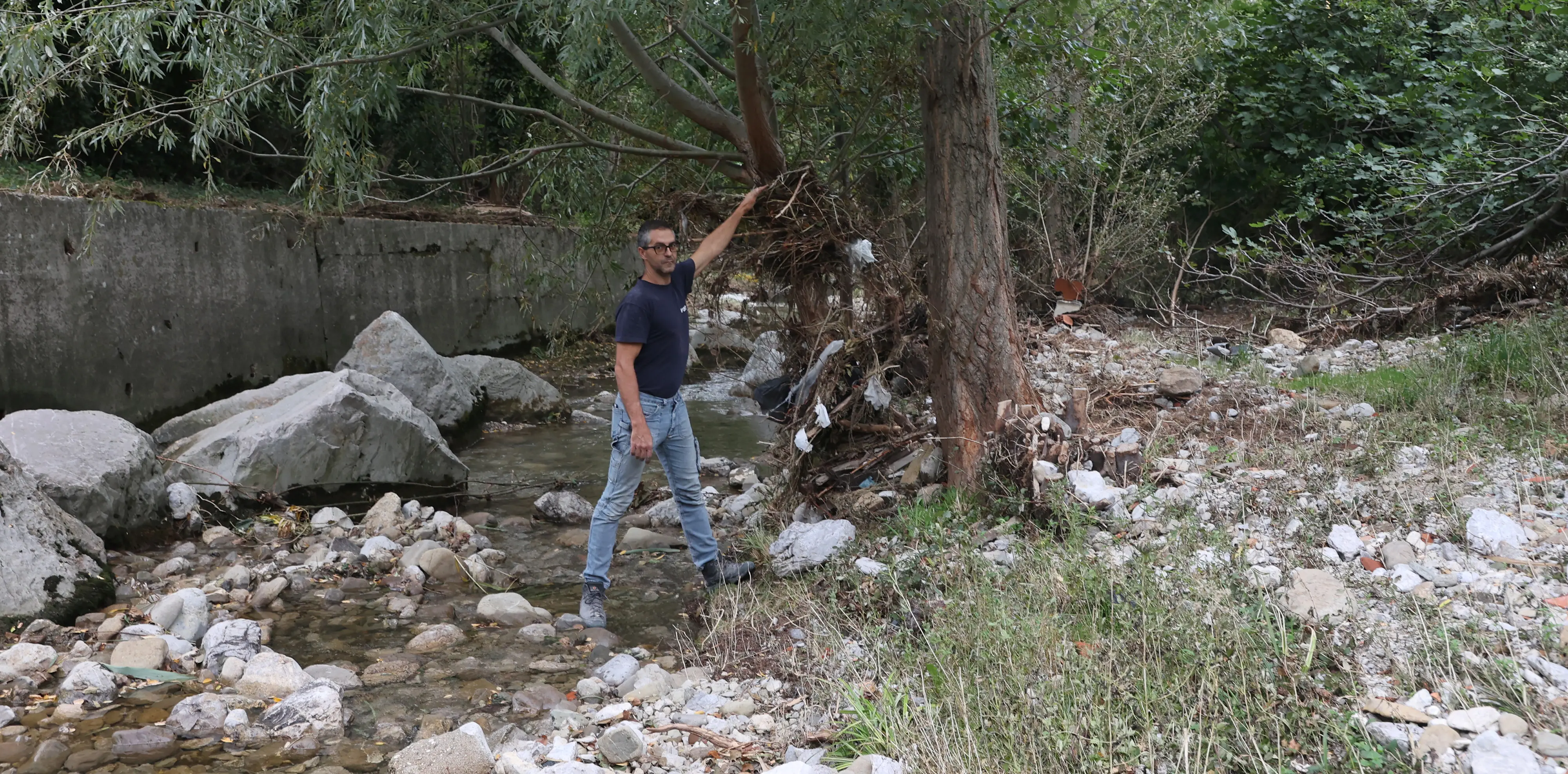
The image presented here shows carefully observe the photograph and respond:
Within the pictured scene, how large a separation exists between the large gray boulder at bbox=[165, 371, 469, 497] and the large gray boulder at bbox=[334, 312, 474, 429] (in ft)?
4.33

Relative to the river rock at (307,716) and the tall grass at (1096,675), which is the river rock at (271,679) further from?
the tall grass at (1096,675)

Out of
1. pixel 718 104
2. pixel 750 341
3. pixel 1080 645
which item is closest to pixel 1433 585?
pixel 1080 645

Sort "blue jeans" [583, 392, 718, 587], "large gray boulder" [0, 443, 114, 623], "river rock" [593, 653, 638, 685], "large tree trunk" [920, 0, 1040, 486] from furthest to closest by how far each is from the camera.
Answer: "large tree trunk" [920, 0, 1040, 486]
"blue jeans" [583, 392, 718, 587]
"large gray boulder" [0, 443, 114, 623]
"river rock" [593, 653, 638, 685]

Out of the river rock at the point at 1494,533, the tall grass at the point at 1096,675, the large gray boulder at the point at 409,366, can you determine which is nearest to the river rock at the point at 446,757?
the tall grass at the point at 1096,675

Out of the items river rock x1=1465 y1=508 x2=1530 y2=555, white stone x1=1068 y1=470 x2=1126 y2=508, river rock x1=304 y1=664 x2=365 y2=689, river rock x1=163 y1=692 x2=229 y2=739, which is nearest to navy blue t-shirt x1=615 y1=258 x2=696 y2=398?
river rock x1=304 y1=664 x2=365 y2=689

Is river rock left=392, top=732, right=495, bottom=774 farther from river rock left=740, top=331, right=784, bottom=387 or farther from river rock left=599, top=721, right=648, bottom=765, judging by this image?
river rock left=740, top=331, right=784, bottom=387

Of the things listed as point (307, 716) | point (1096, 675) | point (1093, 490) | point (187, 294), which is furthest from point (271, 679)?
point (187, 294)

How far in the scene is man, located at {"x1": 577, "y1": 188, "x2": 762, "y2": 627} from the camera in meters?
4.62

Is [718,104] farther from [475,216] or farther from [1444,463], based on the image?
[475,216]

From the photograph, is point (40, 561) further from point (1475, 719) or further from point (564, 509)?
point (1475, 719)

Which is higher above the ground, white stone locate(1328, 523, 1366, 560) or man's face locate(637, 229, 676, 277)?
man's face locate(637, 229, 676, 277)

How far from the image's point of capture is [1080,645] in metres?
3.37

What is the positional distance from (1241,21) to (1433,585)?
9.50 meters

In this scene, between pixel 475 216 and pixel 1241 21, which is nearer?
pixel 1241 21
